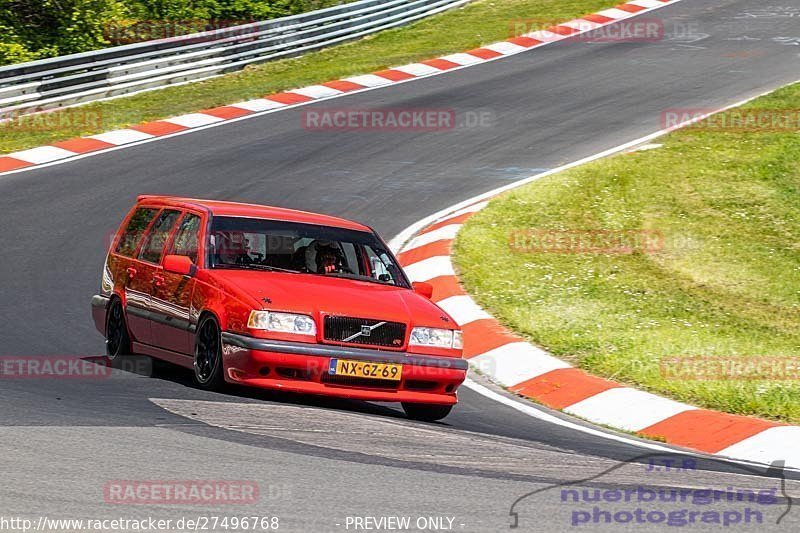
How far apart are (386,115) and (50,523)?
16.6 meters

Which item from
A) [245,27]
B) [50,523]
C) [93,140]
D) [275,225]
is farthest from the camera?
[245,27]

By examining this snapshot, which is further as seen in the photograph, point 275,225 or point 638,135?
point 638,135

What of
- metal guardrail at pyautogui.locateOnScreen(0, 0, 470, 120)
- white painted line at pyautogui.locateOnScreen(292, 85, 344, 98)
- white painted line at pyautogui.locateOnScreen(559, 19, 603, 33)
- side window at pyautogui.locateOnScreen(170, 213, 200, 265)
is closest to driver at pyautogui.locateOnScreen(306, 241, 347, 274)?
side window at pyautogui.locateOnScreen(170, 213, 200, 265)

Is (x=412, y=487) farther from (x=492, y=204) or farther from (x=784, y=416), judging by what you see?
(x=492, y=204)

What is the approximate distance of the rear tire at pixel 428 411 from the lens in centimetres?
929

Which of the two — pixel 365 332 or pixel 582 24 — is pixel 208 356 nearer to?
pixel 365 332

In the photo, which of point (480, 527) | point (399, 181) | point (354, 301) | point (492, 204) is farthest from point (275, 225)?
point (399, 181)

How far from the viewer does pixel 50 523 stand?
5426 millimetres

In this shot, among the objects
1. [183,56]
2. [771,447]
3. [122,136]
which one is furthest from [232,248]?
[183,56]

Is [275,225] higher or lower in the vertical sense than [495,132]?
higher

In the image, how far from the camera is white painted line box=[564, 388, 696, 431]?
9727mm
